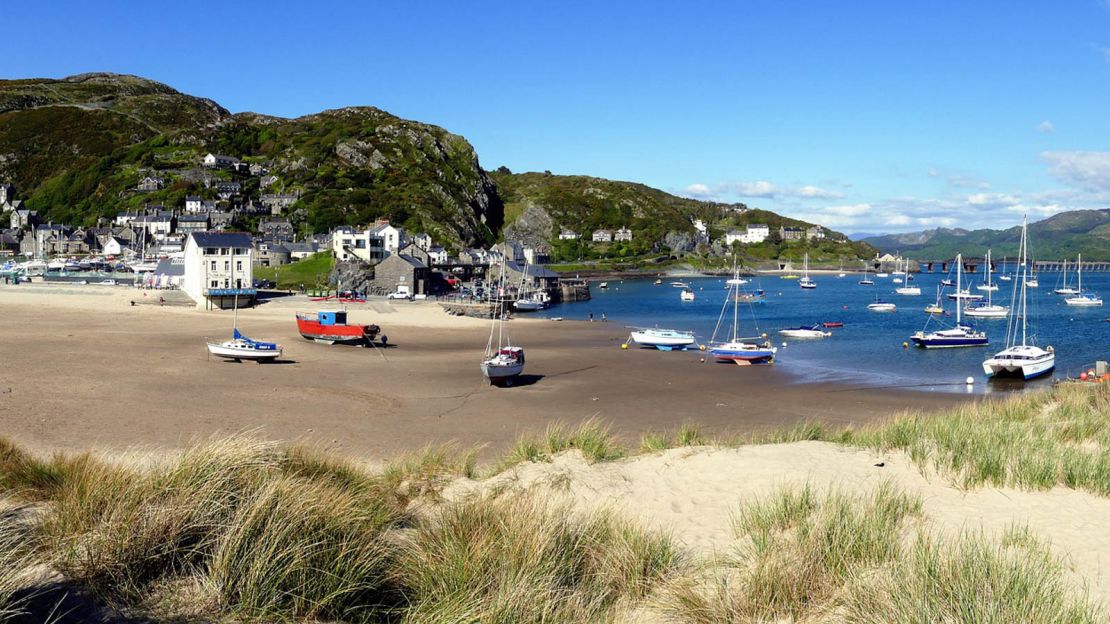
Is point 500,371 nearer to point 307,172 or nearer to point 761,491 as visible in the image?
point 761,491

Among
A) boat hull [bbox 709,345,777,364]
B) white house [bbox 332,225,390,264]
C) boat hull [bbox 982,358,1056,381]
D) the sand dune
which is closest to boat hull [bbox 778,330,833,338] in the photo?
boat hull [bbox 709,345,777,364]

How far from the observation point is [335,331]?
4441cm

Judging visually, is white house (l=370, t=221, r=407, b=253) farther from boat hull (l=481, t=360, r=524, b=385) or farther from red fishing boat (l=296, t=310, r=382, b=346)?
boat hull (l=481, t=360, r=524, b=385)

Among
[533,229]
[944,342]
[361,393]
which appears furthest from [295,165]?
[361,393]

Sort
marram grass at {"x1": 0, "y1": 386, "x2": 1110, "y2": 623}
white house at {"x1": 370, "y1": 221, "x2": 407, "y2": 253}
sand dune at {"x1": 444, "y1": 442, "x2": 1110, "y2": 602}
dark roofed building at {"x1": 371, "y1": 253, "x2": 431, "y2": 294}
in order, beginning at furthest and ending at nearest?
white house at {"x1": 370, "y1": 221, "x2": 407, "y2": 253}, dark roofed building at {"x1": 371, "y1": 253, "x2": 431, "y2": 294}, sand dune at {"x1": 444, "y1": 442, "x2": 1110, "y2": 602}, marram grass at {"x1": 0, "y1": 386, "x2": 1110, "y2": 623}

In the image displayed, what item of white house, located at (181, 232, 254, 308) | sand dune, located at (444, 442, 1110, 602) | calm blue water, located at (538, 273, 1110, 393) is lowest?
calm blue water, located at (538, 273, 1110, 393)

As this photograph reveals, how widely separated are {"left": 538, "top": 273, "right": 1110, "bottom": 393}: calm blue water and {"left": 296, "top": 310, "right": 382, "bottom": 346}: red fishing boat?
17820 mm

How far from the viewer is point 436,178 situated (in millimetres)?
159250

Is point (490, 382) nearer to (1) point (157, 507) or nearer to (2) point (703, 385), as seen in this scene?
(2) point (703, 385)

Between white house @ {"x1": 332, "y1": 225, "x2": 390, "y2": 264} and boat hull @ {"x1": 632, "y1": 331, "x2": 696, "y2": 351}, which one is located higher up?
white house @ {"x1": 332, "y1": 225, "x2": 390, "y2": 264}

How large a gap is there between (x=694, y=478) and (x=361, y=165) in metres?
159

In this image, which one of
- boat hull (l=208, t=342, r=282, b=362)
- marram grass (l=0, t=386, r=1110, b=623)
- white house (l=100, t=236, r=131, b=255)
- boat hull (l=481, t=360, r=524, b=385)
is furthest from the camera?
white house (l=100, t=236, r=131, b=255)

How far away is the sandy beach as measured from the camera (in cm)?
2173

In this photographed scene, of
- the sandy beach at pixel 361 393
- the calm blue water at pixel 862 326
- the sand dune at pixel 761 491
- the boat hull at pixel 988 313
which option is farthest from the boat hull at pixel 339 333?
the boat hull at pixel 988 313
